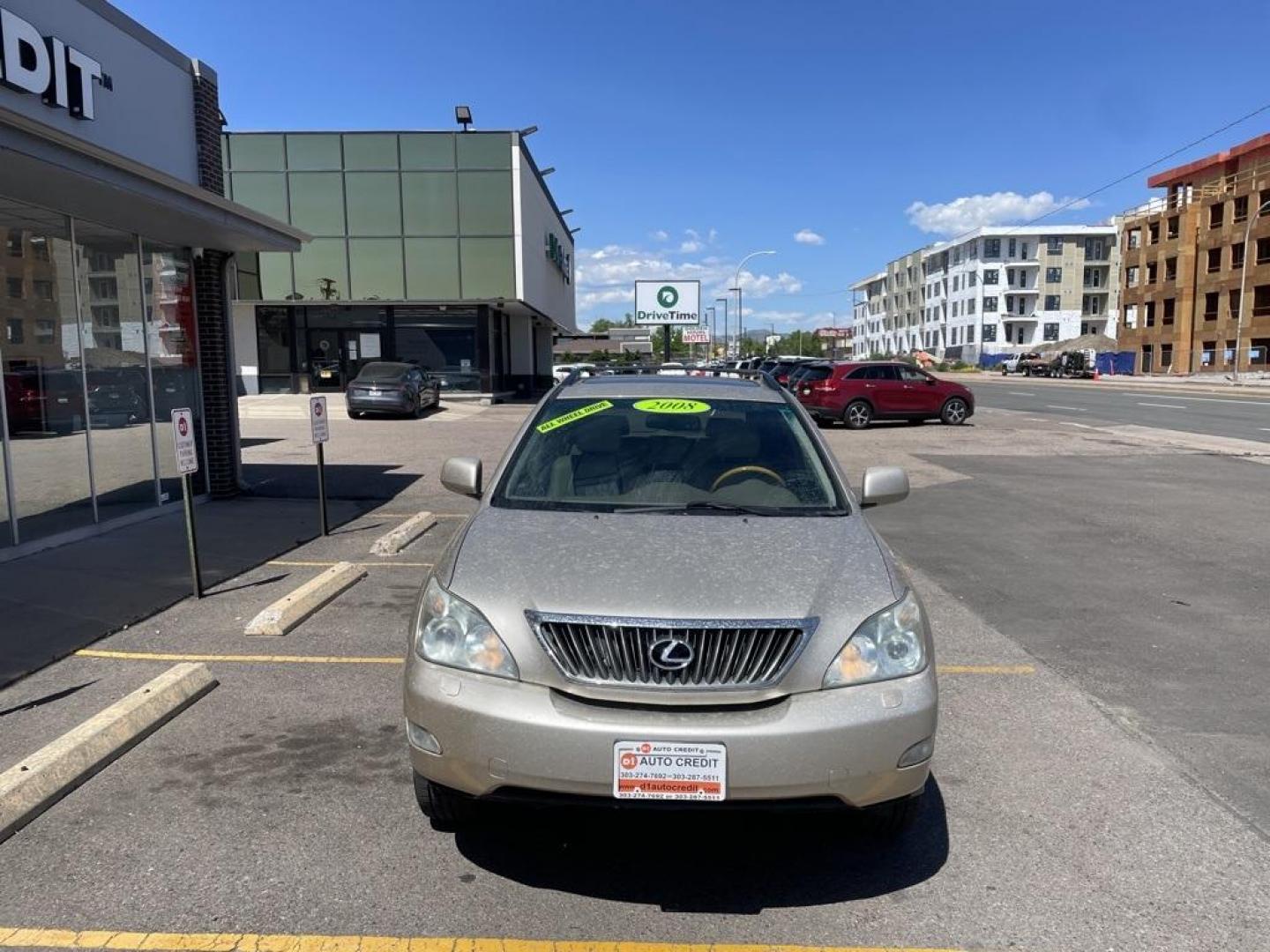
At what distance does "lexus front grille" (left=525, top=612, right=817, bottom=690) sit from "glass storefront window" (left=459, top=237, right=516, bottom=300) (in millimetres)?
29345

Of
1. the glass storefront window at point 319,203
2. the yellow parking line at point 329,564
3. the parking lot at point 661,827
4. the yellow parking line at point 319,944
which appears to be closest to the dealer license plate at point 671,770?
the parking lot at point 661,827

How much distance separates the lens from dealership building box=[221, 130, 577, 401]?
99.3ft

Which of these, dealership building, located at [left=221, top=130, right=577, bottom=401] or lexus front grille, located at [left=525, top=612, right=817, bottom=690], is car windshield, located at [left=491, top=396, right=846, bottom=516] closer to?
lexus front grille, located at [left=525, top=612, right=817, bottom=690]

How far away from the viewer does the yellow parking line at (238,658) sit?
5477mm

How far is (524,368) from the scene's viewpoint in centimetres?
4162

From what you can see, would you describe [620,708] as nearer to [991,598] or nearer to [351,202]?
[991,598]

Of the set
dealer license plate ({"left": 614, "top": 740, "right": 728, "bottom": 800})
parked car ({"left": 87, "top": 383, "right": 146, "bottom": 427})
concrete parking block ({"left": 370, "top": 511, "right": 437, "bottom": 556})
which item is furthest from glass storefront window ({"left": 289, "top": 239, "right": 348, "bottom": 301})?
dealer license plate ({"left": 614, "top": 740, "right": 728, "bottom": 800})

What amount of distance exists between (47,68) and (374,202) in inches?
916

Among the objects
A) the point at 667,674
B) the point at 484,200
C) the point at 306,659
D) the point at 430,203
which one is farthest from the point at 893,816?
the point at 430,203

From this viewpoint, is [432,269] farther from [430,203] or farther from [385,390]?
[385,390]

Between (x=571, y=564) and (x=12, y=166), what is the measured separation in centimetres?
596

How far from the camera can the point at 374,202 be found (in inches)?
1206

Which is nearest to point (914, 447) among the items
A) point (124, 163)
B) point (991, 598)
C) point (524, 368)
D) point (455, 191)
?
point (991, 598)

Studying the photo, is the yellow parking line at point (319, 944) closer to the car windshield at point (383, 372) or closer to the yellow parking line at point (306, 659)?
the yellow parking line at point (306, 659)
